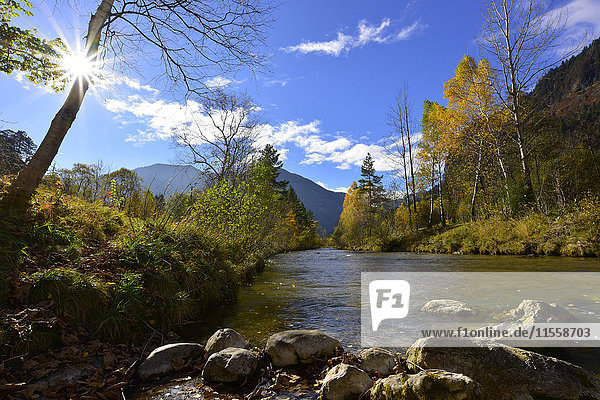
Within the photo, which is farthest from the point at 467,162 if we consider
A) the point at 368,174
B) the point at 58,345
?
the point at 368,174

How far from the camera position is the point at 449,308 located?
4.53 m

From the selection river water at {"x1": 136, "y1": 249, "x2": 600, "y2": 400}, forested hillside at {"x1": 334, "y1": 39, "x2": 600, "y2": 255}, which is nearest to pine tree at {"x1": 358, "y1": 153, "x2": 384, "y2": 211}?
forested hillside at {"x1": 334, "y1": 39, "x2": 600, "y2": 255}

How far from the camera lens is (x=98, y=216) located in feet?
19.8

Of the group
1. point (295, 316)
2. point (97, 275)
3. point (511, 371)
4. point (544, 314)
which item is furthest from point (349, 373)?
point (97, 275)

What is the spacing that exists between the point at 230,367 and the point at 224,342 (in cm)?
58

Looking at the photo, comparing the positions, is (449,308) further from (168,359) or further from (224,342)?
A: (168,359)

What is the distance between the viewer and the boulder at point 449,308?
433 centimetres

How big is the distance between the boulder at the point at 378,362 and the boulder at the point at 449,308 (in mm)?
2093

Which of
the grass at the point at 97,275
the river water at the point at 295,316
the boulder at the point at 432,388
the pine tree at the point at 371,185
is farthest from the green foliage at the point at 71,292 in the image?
the pine tree at the point at 371,185

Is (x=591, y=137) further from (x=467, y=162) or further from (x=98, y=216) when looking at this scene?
(x=98, y=216)

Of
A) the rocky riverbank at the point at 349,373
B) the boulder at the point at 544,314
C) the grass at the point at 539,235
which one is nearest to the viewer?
the rocky riverbank at the point at 349,373

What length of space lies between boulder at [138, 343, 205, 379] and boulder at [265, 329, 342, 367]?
859mm

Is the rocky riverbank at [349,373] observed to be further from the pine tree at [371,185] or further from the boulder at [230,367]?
the pine tree at [371,185]

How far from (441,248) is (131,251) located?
17308 mm
